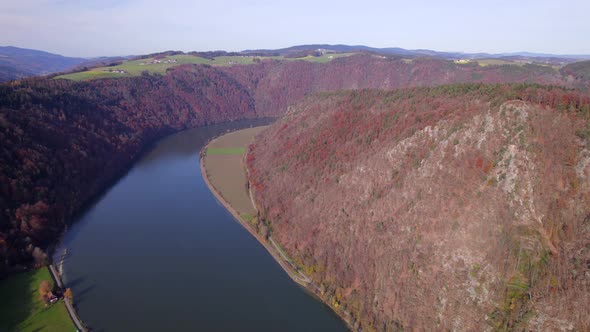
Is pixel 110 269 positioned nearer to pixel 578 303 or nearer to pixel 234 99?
pixel 578 303

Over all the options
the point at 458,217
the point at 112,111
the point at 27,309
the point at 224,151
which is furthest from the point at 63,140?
the point at 458,217

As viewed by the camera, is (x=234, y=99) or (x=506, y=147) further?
(x=234, y=99)

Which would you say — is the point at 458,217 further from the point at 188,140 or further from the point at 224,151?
the point at 188,140

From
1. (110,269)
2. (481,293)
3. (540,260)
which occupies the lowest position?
(110,269)

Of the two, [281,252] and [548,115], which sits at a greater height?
[548,115]

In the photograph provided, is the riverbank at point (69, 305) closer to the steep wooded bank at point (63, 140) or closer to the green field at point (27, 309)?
the green field at point (27, 309)

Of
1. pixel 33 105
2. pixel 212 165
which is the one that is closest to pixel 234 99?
pixel 212 165
